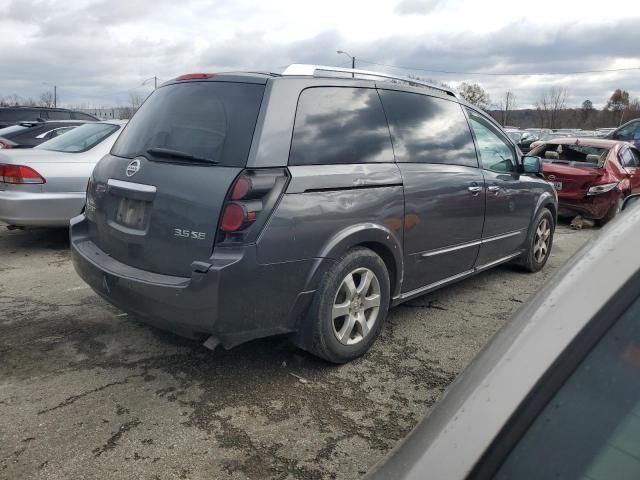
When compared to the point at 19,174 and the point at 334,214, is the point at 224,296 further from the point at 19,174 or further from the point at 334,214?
the point at 19,174

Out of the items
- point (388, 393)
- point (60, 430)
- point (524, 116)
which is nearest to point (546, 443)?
point (388, 393)

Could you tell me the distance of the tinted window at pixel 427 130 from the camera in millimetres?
3855

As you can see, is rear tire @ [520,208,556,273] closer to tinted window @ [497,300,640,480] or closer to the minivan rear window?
the minivan rear window

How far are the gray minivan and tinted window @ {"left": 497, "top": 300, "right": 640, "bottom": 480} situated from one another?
2042 millimetres

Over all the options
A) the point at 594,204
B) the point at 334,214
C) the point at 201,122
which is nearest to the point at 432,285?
the point at 334,214

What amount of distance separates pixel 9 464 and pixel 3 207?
418 cm

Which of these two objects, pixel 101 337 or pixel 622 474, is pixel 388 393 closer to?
pixel 101 337

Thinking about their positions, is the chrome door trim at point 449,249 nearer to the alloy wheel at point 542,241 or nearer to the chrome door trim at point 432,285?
the chrome door trim at point 432,285

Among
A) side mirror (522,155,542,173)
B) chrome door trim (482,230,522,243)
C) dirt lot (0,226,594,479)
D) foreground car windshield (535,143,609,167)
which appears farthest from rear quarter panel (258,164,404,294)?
foreground car windshield (535,143,609,167)

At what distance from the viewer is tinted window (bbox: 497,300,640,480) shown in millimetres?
961

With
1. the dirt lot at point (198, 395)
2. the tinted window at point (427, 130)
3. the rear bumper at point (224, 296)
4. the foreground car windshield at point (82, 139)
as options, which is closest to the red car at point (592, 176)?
the tinted window at point (427, 130)

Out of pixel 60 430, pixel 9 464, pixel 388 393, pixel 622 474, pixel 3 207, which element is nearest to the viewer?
pixel 622 474

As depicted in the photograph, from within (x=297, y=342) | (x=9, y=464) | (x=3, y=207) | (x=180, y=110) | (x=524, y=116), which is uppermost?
(x=524, y=116)

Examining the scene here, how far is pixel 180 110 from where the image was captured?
3.41 m
